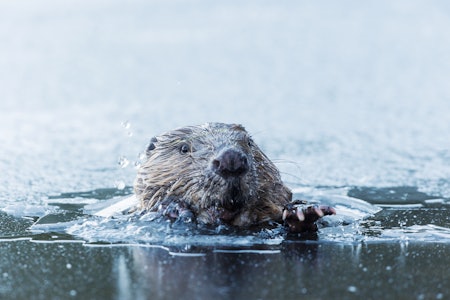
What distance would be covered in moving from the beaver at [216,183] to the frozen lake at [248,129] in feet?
0.79

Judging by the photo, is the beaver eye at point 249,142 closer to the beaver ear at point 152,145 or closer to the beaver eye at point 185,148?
the beaver eye at point 185,148

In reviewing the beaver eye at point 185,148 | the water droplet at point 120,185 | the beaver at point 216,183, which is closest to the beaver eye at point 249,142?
the beaver at point 216,183

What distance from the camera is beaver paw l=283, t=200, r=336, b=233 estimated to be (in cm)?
445

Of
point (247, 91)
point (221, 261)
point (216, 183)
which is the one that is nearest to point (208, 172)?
point (216, 183)

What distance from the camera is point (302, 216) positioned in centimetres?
449

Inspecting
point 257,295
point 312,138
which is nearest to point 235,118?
point 312,138

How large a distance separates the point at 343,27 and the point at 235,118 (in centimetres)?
814

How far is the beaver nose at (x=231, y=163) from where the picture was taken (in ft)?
14.2

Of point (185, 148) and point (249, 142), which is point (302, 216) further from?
point (185, 148)

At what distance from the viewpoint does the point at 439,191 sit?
6.70 metres

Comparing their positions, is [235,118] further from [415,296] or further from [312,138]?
[415,296]

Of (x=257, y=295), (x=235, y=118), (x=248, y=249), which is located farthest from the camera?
(x=235, y=118)

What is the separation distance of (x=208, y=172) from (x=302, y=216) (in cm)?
58

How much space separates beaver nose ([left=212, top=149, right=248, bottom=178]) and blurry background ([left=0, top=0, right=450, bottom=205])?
3.60 ft
